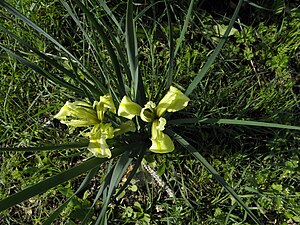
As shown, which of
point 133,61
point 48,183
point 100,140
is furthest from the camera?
point 133,61

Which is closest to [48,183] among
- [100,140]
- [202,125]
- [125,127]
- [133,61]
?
[100,140]

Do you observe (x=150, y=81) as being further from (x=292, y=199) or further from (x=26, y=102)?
(x=292, y=199)

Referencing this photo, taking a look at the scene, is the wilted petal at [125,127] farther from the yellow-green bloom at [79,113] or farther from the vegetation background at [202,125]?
the vegetation background at [202,125]

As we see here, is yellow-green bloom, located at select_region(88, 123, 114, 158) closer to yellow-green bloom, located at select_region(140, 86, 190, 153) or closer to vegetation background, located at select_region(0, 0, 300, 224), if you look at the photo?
yellow-green bloom, located at select_region(140, 86, 190, 153)

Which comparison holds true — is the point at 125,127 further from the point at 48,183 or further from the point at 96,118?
the point at 48,183

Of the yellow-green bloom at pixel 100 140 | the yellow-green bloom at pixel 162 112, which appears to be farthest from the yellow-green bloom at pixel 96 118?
the yellow-green bloom at pixel 162 112

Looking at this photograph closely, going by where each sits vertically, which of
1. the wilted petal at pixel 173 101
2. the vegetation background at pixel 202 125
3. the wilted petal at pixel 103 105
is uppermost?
the wilted petal at pixel 103 105
